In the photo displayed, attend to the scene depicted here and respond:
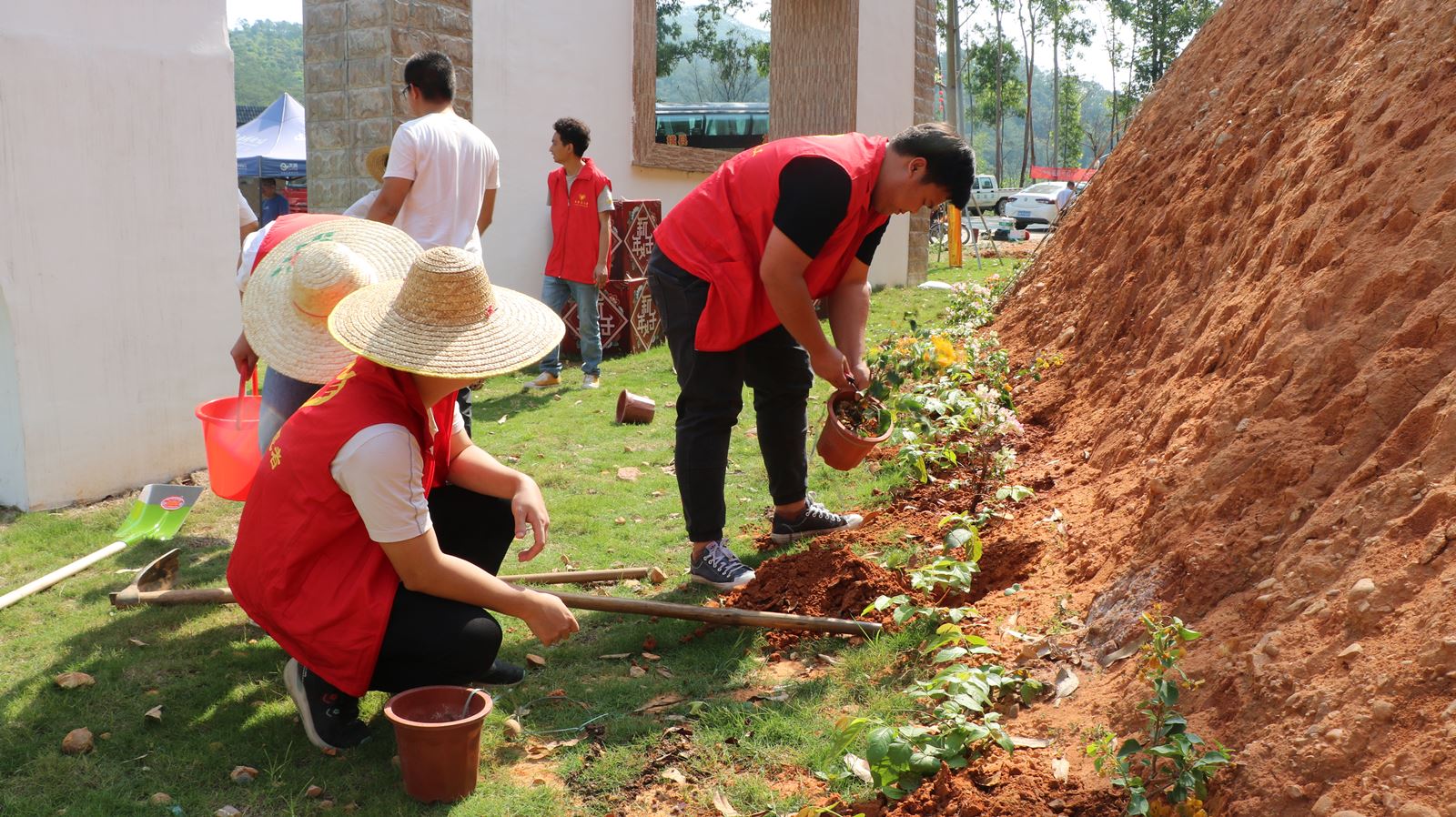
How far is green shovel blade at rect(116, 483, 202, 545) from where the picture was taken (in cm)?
422

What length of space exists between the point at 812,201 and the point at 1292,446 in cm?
154

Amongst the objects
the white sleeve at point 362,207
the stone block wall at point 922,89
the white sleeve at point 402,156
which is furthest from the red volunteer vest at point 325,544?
the stone block wall at point 922,89

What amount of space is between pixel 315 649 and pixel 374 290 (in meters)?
0.88

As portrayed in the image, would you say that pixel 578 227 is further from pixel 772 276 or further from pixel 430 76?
pixel 772 276

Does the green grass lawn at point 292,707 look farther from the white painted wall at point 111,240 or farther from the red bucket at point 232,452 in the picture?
the white painted wall at point 111,240

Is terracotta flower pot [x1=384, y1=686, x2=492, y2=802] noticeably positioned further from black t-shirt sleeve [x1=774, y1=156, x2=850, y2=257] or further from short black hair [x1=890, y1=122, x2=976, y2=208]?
short black hair [x1=890, y1=122, x2=976, y2=208]

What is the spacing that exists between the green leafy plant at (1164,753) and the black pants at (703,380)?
177 cm

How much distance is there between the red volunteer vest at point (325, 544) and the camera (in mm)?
2600

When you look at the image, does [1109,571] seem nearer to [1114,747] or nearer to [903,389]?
[1114,747]

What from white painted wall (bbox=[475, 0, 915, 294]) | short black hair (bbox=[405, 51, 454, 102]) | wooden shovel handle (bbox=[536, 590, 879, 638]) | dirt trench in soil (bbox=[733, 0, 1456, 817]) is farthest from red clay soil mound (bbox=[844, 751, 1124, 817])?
white painted wall (bbox=[475, 0, 915, 294])

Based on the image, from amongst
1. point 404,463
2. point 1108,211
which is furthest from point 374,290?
point 1108,211

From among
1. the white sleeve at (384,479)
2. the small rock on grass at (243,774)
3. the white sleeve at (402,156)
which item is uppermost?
the white sleeve at (402,156)

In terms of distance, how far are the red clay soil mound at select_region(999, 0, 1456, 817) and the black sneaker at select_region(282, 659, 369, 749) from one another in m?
1.98

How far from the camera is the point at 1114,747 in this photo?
2482 mm
